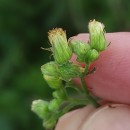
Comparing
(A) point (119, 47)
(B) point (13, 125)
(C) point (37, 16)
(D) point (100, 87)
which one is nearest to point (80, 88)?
(D) point (100, 87)

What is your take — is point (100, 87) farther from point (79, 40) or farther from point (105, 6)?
point (105, 6)

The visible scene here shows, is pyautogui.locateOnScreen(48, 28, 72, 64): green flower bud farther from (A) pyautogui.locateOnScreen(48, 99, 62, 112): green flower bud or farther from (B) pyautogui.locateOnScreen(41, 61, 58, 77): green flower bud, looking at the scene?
(A) pyautogui.locateOnScreen(48, 99, 62, 112): green flower bud

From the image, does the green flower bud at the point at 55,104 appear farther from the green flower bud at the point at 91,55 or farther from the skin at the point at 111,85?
the green flower bud at the point at 91,55

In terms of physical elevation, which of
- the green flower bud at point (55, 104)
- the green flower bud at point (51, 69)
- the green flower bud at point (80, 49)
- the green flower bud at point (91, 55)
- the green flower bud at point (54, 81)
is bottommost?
the green flower bud at point (55, 104)

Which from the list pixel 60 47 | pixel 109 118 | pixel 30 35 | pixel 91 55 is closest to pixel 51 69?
pixel 60 47

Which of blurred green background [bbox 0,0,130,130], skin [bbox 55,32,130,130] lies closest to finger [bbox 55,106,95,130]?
skin [bbox 55,32,130,130]

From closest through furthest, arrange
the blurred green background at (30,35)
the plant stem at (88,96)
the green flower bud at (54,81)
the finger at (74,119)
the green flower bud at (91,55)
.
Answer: the green flower bud at (91,55) < the plant stem at (88,96) < the green flower bud at (54,81) < the finger at (74,119) < the blurred green background at (30,35)

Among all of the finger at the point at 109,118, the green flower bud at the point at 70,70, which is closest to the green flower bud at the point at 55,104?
the finger at the point at 109,118

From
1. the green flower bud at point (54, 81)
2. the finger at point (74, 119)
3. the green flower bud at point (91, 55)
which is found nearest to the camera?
the green flower bud at point (91, 55)
